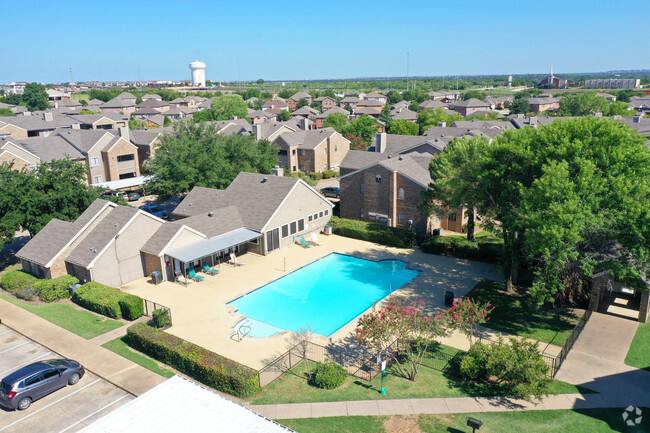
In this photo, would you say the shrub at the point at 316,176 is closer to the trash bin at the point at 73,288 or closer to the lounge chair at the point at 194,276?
the lounge chair at the point at 194,276

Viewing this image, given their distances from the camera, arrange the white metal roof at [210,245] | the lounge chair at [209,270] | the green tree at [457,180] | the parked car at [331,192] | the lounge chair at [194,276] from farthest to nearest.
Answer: the parked car at [331,192]
the lounge chair at [209,270]
the lounge chair at [194,276]
the white metal roof at [210,245]
the green tree at [457,180]

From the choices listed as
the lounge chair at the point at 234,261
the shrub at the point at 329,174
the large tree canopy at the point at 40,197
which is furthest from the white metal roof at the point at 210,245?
the shrub at the point at 329,174

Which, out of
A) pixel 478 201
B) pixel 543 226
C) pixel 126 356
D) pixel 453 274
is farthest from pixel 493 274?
pixel 126 356

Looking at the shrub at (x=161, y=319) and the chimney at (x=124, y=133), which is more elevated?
the chimney at (x=124, y=133)

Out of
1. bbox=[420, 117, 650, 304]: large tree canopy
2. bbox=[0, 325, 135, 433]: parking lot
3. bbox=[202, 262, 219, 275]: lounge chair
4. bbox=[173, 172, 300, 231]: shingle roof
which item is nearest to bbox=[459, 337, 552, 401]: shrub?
bbox=[420, 117, 650, 304]: large tree canopy

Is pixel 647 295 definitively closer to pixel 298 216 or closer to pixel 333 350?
pixel 333 350

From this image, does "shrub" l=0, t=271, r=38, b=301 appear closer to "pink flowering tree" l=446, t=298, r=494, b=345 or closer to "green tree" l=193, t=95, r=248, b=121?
"pink flowering tree" l=446, t=298, r=494, b=345
